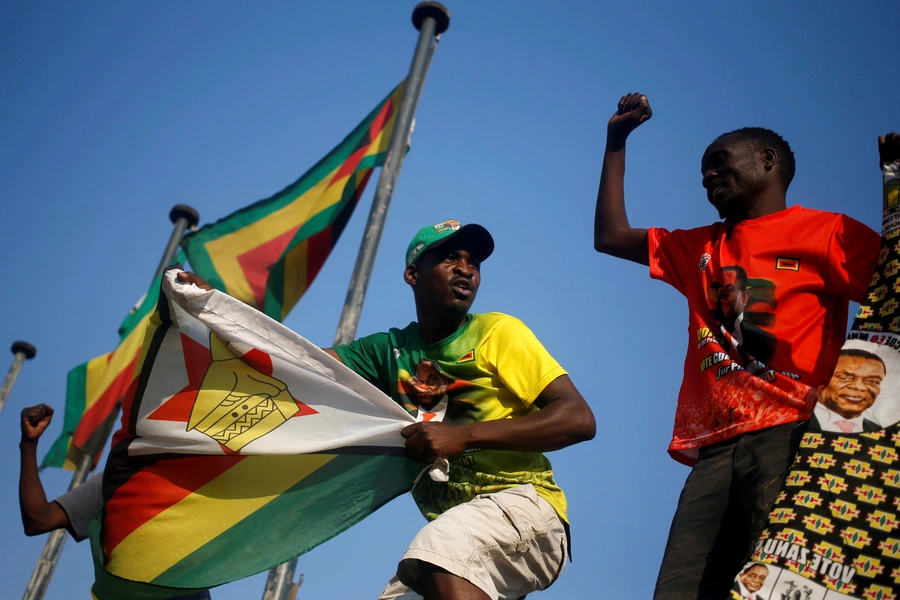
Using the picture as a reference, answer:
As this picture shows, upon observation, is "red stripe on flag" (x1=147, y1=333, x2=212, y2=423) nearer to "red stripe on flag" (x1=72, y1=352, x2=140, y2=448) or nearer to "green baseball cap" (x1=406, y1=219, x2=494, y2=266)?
"green baseball cap" (x1=406, y1=219, x2=494, y2=266)

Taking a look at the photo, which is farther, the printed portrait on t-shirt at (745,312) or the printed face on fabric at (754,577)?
the printed portrait on t-shirt at (745,312)

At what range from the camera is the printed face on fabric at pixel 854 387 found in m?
2.77

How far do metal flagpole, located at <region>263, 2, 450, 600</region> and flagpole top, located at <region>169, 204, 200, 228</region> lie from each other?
3.87 meters

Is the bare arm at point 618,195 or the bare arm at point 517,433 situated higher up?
the bare arm at point 618,195

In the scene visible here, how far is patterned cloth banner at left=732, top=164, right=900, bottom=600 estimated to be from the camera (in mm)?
2475

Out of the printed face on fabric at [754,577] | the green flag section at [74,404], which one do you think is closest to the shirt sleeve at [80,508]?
the printed face on fabric at [754,577]

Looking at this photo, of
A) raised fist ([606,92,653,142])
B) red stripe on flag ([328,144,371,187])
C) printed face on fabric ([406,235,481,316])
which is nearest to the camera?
raised fist ([606,92,653,142])

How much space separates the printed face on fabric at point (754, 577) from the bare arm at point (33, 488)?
12.1ft

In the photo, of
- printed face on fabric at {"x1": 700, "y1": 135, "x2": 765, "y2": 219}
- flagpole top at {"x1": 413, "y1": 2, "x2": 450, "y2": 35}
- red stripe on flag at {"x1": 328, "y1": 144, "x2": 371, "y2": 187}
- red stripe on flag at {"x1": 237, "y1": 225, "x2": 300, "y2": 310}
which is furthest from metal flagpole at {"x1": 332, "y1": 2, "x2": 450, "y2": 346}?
printed face on fabric at {"x1": 700, "y1": 135, "x2": 765, "y2": 219}

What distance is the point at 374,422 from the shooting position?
12.8 ft

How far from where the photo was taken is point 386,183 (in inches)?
276

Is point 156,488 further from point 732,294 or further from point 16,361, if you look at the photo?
point 16,361

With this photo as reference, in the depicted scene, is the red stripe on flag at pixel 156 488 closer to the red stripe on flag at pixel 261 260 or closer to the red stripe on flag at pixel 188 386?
→ the red stripe on flag at pixel 188 386

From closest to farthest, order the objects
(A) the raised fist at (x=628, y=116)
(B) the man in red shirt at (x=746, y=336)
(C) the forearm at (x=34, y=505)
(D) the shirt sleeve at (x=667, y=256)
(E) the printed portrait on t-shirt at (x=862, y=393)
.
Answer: (E) the printed portrait on t-shirt at (x=862, y=393) < (B) the man in red shirt at (x=746, y=336) < (D) the shirt sleeve at (x=667, y=256) < (A) the raised fist at (x=628, y=116) < (C) the forearm at (x=34, y=505)
